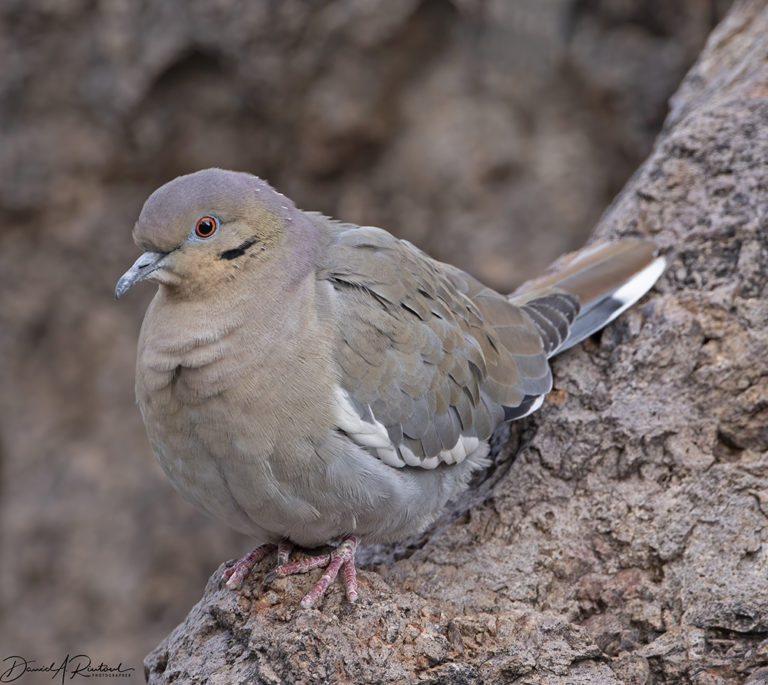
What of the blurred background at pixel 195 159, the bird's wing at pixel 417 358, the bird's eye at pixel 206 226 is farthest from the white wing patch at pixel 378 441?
the blurred background at pixel 195 159

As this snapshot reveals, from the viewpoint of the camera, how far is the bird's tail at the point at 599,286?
4016 mm

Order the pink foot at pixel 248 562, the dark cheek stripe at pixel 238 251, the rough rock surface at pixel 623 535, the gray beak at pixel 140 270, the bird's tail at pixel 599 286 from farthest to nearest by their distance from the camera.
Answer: the bird's tail at pixel 599 286
the pink foot at pixel 248 562
the dark cheek stripe at pixel 238 251
the gray beak at pixel 140 270
the rough rock surface at pixel 623 535

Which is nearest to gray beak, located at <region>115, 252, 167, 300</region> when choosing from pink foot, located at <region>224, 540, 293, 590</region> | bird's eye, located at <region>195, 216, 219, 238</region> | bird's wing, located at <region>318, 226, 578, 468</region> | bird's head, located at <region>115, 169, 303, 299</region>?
bird's head, located at <region>115, 169, 303, 299</region>

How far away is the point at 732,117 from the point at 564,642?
249cm

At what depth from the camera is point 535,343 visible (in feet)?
13.0

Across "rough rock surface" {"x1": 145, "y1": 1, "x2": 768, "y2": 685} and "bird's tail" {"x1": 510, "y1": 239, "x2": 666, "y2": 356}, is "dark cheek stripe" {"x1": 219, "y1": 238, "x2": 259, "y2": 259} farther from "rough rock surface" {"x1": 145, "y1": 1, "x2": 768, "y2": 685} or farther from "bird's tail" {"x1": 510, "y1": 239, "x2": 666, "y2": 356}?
"bird's tail" {"x1": 510, "y1": 239, "x2": 666, "y2": 356}

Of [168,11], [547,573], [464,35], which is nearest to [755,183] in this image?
[547,573]

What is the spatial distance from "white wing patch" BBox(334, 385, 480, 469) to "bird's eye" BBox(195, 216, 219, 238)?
0.66 metres

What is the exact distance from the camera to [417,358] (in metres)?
3.43

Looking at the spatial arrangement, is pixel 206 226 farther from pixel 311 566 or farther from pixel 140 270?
pixel 311 566

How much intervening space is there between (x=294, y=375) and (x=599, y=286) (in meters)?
1.59

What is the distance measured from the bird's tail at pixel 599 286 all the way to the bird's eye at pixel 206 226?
1.51m

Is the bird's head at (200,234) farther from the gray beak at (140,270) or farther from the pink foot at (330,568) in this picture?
the pink foot at (330,568)

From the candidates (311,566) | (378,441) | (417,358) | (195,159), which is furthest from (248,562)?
(195,159)
